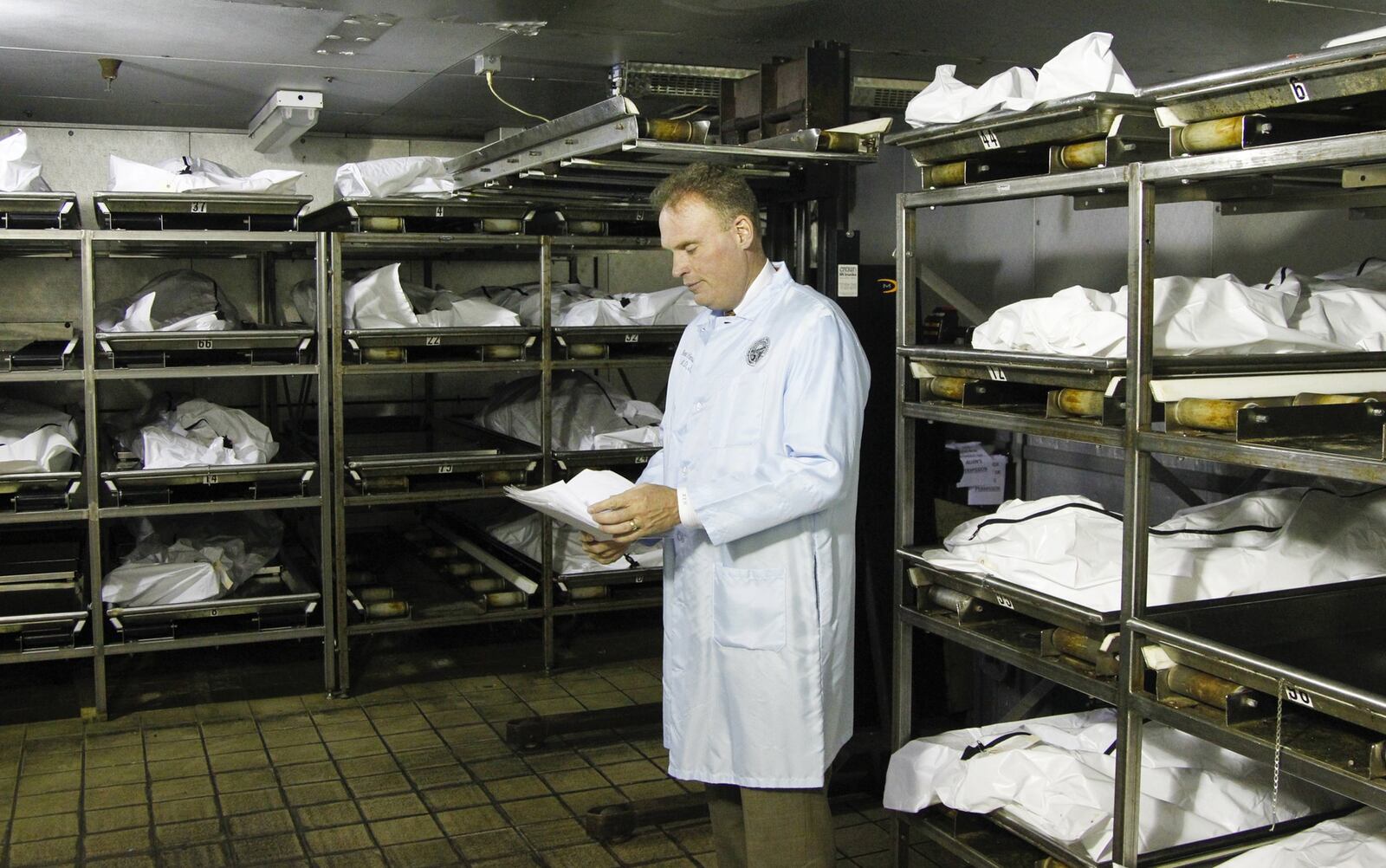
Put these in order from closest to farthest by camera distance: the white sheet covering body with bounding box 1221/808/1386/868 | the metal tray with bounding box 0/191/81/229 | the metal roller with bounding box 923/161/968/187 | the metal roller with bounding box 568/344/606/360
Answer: the white sheet covering body with bounding box 1221/808/1386/868
the metal roller with bounding box 923/161/968/187
the metal tray with bounding box 0/191/81/229
the metal roller with bounding box 568/344/606/360

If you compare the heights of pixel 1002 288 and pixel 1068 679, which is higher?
pixel 1002 288

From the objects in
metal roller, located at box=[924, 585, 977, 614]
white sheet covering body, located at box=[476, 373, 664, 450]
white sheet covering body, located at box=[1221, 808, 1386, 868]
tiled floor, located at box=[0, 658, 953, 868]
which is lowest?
tiled floor, located at box=[0, 658, 953, 868]

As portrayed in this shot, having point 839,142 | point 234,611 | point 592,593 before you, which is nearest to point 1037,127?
point 839,142

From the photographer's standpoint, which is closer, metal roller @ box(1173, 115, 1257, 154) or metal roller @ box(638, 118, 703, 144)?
metal roller @ box(1173, 115, 1257, 154)

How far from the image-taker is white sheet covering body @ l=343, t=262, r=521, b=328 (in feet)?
17.2

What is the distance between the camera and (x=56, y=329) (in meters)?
5.98

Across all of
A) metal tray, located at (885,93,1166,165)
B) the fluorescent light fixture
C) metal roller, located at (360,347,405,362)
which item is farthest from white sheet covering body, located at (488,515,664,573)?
metal tray, located at (885,93,1166,165)

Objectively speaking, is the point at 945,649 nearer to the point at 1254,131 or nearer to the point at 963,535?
the point at 963,535

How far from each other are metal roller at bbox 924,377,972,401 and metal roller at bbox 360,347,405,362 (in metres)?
2.85

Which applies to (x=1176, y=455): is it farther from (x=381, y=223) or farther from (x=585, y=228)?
(x=381, y=223)

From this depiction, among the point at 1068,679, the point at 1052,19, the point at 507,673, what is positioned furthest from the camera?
the point at 507,673

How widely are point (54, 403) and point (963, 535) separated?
15.5 ft

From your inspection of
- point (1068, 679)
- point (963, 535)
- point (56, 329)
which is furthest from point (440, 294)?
point (1068, 679)

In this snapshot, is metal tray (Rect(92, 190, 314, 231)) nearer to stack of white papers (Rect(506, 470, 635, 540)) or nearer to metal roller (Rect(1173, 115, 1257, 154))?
stack of white papers (Rect(506, 470, 635, 540))
